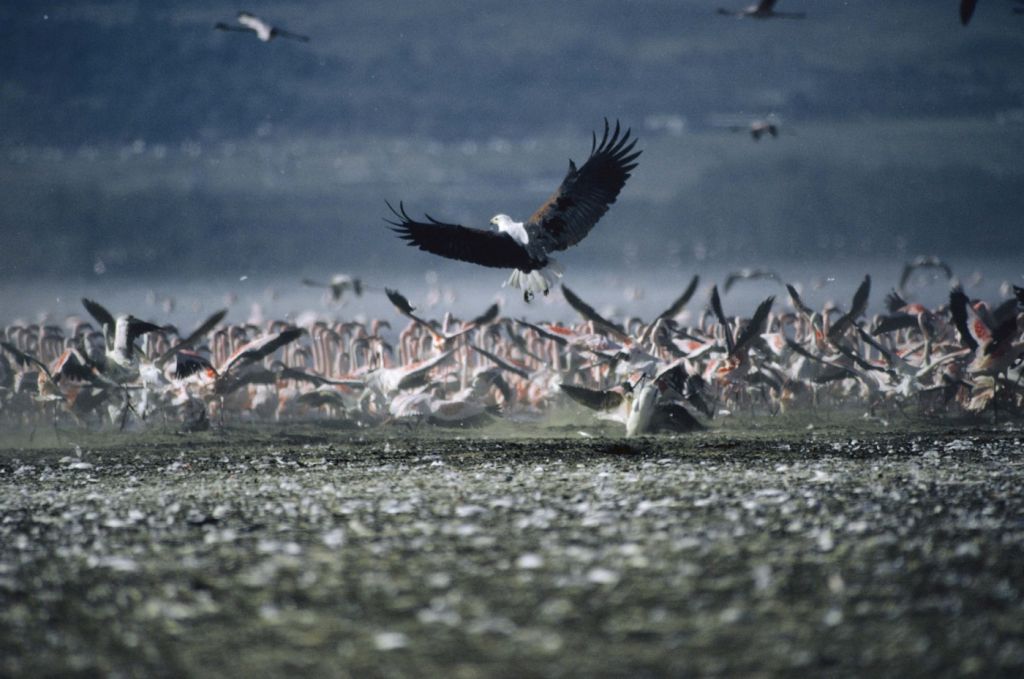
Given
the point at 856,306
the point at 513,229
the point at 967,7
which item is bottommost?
the point at 856,306

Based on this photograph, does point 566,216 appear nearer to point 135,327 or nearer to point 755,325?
point 755,325

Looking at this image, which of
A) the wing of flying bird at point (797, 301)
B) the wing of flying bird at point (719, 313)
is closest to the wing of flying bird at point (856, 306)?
the wing of flying bird at point (797, 301)

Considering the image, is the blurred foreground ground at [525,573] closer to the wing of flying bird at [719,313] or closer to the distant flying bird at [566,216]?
the distant flying bird at [566,216]

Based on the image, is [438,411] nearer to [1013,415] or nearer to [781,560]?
[1013,415]

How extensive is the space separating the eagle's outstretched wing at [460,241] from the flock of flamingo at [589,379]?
3411 millimetres

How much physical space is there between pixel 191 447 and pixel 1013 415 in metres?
10.2

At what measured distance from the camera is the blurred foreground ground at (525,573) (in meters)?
3.94

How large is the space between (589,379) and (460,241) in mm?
8780

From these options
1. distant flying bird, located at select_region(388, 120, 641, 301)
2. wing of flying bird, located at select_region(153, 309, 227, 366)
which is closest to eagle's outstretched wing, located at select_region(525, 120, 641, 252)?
distant flying bird, located at select_region(388, 120, 641, 301)

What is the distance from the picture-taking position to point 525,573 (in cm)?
493

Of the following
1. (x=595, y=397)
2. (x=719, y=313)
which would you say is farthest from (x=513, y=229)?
(x=719, y=313)

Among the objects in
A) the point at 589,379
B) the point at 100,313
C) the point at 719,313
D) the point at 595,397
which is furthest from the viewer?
the point at 589,379

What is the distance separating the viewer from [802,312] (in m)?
16.8

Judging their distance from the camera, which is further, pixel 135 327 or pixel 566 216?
pixel 135 327
